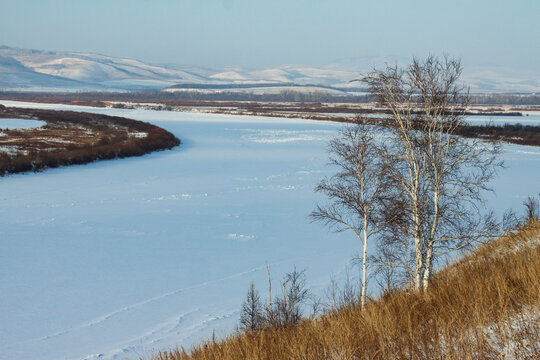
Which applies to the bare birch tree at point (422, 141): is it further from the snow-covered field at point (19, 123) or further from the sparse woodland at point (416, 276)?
the snow-covered field at point (19, 123)

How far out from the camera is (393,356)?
3379 millimetres

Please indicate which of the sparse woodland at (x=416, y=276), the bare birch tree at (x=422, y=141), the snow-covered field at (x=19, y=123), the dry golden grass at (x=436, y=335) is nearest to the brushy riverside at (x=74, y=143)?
the snow-covered field at (x=19, y=123)

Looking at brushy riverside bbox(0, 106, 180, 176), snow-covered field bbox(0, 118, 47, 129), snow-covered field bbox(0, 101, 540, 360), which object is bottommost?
snow-covered field bbox(0, 101, 540, 360)

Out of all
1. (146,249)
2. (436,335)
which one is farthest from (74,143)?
(436,335)

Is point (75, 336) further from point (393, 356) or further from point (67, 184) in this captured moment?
point (67, 184)

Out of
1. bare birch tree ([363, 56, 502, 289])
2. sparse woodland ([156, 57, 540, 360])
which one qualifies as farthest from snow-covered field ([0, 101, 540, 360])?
bare birch tree ([363, 56, 502, 289])

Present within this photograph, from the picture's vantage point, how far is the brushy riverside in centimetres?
3069

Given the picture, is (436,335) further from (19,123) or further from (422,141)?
(19,123)

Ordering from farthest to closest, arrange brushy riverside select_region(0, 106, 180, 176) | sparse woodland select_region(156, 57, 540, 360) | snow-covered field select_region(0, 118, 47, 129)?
1. snow-covered field select_region(0, 118, 47, 129)
2. brushy riverside select_region(0, 106, 180, 176)
3. sparse woodland select_region(156, 57, 540, 360)

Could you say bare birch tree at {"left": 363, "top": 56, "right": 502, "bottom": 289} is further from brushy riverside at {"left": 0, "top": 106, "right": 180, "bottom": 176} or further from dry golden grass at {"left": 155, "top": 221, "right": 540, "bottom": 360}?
brushy riverside at {"left": 0, "top": 106, "right": 180, "bottom": 176}

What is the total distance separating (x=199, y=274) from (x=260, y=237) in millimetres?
3781

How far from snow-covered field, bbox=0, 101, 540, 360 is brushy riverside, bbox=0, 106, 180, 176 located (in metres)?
1.59

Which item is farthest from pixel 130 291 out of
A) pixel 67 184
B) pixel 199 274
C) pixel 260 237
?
pixel 67 184

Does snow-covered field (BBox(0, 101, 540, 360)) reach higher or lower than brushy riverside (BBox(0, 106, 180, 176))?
lower
